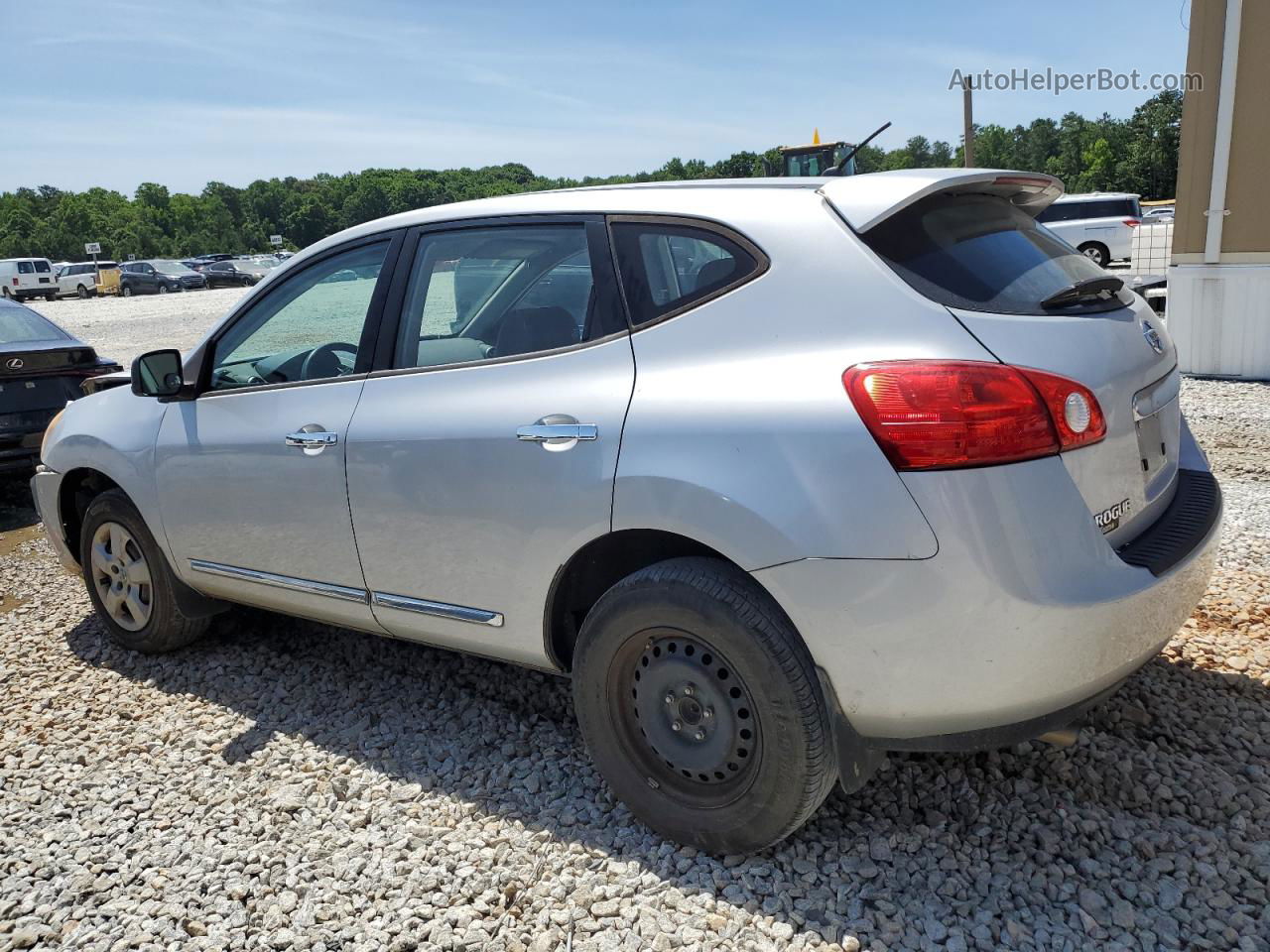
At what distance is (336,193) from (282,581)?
477ft

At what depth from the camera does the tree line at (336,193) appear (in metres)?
81.8

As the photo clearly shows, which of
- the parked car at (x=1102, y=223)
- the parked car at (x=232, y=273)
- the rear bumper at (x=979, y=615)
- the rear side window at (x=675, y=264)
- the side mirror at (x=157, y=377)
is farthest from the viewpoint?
the parked car at (x=232, y=273)

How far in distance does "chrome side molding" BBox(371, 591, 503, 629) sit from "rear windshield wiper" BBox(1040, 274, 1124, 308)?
1798 millimetres

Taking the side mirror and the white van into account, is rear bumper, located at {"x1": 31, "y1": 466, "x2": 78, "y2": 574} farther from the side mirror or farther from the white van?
the white van

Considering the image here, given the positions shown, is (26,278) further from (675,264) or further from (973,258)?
(973,258)

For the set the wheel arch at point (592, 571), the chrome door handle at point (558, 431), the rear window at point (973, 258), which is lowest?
the wheel arch at point (592, 571)

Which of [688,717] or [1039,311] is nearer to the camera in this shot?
[1039,311]

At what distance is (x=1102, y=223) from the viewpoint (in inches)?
938

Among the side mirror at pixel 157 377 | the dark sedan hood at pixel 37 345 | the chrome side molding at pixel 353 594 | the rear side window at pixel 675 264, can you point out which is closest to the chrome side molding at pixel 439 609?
the chrome side molding at pixel 353 594

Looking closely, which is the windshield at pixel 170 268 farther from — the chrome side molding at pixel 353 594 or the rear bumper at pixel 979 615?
→ the rear bumper at pixel 979 615

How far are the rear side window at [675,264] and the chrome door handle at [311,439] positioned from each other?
1.20 m

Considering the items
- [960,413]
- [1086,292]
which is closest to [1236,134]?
[1086,292]

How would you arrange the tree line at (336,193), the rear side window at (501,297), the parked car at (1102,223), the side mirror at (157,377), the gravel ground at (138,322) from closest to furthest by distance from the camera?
1. the rear side window at (501,297)
2. the side mirror at (157,377)
3. the gravel ground at (138,322)
4. the parked car at (1102,223)
5. the tree line at (336,193)

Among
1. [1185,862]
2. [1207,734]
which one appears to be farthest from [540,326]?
[1207,734]
